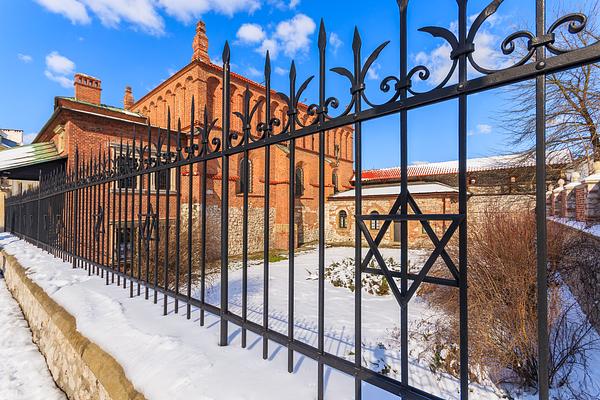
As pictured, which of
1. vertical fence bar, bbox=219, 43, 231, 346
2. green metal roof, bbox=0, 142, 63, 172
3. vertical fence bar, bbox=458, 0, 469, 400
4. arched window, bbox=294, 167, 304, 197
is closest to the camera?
vertical fence bar, bbox=458, 0, 469, 400

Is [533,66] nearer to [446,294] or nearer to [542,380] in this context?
[542,380]

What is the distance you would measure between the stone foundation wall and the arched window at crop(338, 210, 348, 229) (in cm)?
1617

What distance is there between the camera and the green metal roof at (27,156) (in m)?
8.05

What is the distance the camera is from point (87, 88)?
13.6m

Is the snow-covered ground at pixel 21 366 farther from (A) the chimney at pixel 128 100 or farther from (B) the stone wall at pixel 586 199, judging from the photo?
(A) the chimney at pixel 128 100

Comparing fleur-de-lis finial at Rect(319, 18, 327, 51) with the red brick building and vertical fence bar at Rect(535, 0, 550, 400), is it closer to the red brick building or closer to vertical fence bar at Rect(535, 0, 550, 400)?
vertical fence bar at Rect(535, 0, 550, 400)

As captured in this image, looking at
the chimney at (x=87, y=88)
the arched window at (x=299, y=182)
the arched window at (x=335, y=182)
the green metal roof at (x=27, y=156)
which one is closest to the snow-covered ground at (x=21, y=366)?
the green metal roof at (x=27, y=156)

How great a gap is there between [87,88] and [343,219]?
51.7 ft

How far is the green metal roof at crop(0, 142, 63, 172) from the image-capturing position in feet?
26.4

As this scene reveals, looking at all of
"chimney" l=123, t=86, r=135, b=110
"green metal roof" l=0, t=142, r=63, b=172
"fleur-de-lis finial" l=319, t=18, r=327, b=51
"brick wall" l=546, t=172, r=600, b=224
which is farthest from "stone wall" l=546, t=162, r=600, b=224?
"chimney" l=123, t=86, r=135, b=110

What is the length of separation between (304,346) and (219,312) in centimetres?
81

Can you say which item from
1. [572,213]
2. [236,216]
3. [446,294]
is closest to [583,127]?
[572,213]

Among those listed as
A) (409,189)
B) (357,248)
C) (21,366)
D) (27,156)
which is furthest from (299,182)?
(357,248)

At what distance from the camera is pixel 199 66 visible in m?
13.1
